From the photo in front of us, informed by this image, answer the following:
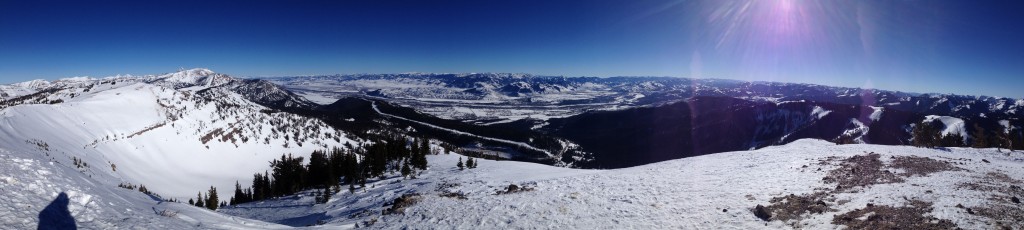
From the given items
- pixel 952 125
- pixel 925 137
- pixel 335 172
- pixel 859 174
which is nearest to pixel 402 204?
pixel 859 174

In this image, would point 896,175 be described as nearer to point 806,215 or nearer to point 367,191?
point 806,215

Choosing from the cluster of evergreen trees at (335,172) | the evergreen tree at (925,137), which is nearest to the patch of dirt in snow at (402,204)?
the cluster of evergreen trees at (335,172)

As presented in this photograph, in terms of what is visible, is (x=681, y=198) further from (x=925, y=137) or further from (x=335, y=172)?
(x=335, y=172)

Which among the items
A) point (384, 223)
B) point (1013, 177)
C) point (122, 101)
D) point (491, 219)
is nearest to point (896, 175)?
point (1013, 177)

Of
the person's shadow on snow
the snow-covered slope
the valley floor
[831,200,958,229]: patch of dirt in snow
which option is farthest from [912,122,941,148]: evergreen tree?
the person's shadow on snow

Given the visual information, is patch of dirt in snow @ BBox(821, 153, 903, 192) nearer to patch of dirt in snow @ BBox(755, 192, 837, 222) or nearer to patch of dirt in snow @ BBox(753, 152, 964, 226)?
patch of dirt in snow @ BBox(753, 152, 964, 226)

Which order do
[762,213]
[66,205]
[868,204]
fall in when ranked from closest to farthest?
[66,205] → [868,204] → [762,213]
